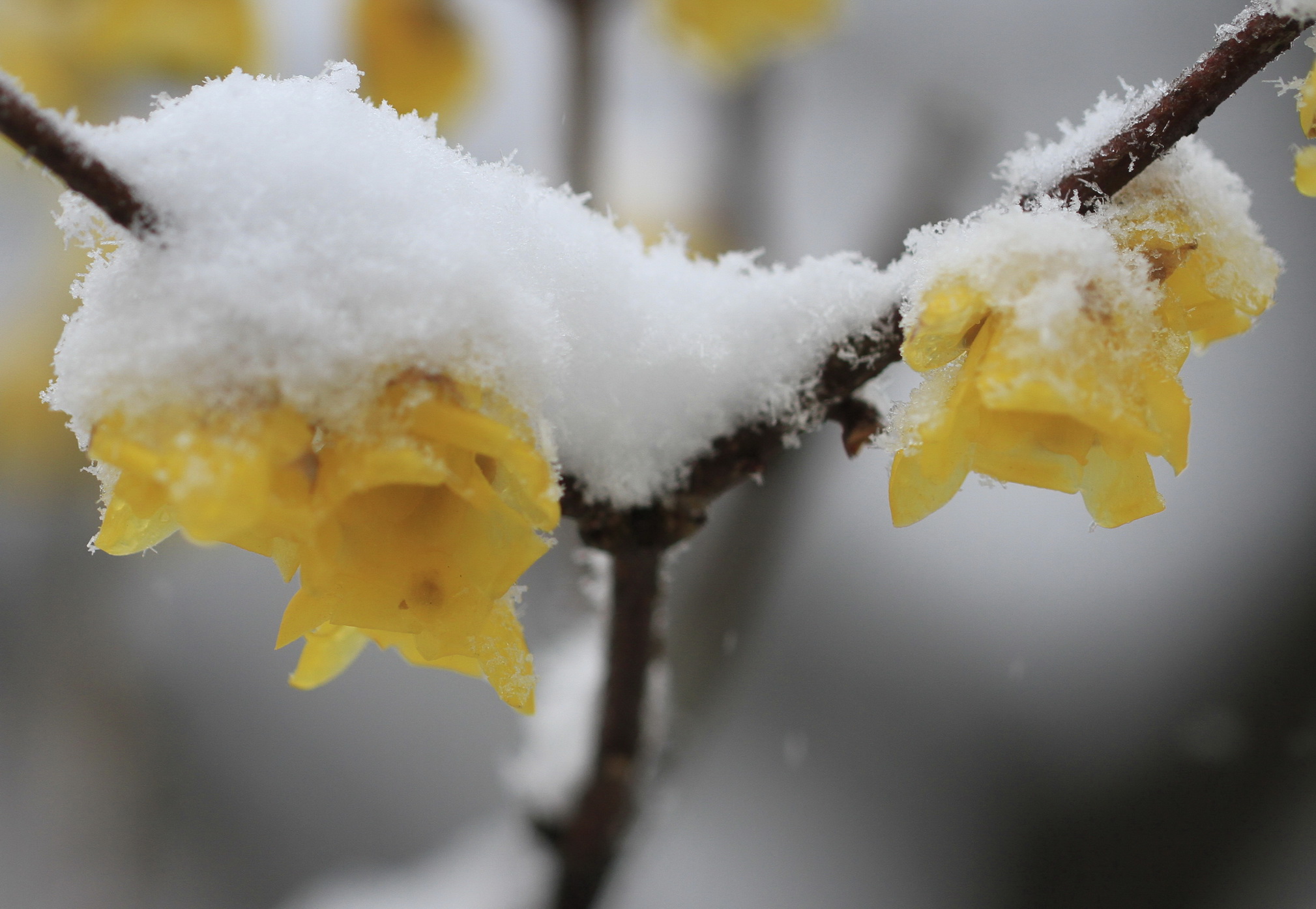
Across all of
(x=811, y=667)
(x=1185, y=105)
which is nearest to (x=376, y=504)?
(x=1185, y=105)

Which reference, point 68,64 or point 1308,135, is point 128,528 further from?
point 68,64

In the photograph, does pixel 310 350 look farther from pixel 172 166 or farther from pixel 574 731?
pixel 574 731

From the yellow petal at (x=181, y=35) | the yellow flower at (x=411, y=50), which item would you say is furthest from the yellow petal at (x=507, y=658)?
the yellow petal at (x=181, y=35)

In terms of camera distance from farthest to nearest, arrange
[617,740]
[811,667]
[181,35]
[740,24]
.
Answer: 1. [811,667]
2. [740,24]
3. [181,35]
4. [617,740]

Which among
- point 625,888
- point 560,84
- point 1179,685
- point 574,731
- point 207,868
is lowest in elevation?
point 1179,685

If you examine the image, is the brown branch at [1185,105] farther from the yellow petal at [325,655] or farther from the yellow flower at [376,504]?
the yellow petal at [325,655]

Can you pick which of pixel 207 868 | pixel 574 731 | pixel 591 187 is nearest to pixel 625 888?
pixel 574 731
